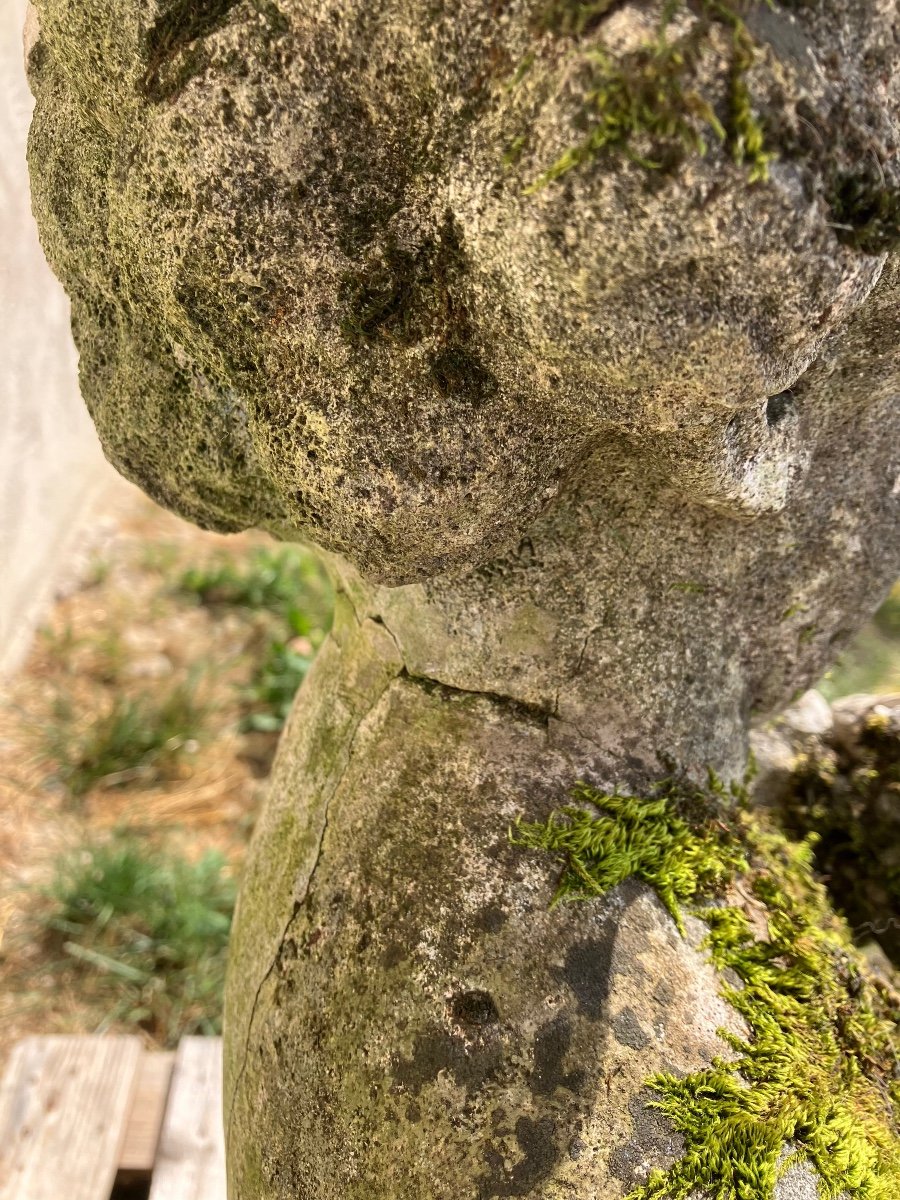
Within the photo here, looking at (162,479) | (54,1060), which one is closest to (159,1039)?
(54,1060)

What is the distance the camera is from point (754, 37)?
0.54 meters

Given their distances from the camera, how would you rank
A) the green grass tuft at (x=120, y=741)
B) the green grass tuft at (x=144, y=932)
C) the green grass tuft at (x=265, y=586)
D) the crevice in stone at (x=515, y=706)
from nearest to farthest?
the crevice in stone at (x=515, y=706) → the green grass tuft at (x=144, y=932) → the green grass tuft at (x=120, y=741) → the green grass tuft at (x=265, y=586)

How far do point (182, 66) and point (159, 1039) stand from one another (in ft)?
5.69

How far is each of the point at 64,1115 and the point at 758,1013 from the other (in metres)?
1.17

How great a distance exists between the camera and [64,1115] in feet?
5.23

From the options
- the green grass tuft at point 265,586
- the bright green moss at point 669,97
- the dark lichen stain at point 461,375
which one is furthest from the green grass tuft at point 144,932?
the bright green moss at point 669,97

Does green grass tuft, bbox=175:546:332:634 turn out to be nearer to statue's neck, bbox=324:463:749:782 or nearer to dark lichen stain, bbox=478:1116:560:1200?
statue's neck, bbox=324:463:749:782

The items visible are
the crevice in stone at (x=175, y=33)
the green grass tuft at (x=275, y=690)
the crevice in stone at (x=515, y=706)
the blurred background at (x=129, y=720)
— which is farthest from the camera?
the green grass tuft at (x=275, y=690)

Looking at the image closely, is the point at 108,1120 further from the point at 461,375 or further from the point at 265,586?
the point at 265,586

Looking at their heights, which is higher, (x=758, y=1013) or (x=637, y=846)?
(x=637, y=846)

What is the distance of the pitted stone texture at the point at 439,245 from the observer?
56 cm

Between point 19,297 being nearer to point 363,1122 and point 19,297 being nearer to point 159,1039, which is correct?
point 159,1039

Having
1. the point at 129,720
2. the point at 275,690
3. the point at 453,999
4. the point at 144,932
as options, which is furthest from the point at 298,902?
the point at 275,690

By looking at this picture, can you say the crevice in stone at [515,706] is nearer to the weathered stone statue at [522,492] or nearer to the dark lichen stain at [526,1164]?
the weathered stone statue at [522,492]
